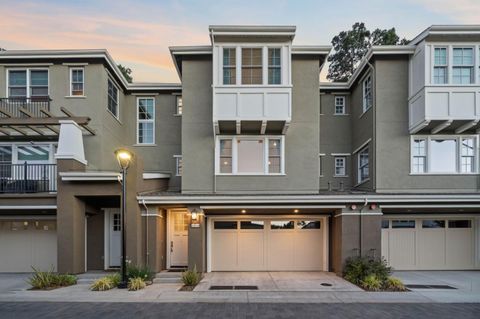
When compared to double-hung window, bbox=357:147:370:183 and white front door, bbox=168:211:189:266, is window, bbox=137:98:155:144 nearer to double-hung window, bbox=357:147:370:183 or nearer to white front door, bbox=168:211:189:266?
white front door, bbox=168:211:189:266

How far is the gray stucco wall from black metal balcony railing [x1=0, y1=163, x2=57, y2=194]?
13018 mm

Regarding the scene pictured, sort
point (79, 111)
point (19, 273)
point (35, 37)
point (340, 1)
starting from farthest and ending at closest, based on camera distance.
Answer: point (35, 37), point (340, 1), point (79, 111), point (19, 273)

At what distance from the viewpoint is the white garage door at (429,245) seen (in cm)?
1296

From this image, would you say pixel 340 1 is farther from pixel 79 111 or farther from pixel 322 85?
pixel 79 111

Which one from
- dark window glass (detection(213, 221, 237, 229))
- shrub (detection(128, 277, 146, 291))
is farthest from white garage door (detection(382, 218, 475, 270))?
shrub (detection(128, 277, 146, 291))

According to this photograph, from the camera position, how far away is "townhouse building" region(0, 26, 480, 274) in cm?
1152

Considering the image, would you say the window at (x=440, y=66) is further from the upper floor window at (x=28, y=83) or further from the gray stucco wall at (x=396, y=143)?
the upper floor window at (x=28, y=83)

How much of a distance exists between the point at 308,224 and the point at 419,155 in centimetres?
541

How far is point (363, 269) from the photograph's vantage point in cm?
1047

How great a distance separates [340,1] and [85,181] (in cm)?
1436

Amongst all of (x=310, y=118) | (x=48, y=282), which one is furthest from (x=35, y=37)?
(x=310, y=118)

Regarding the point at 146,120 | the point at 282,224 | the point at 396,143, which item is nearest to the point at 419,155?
the point at 396,143

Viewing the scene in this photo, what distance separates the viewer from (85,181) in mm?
11227
